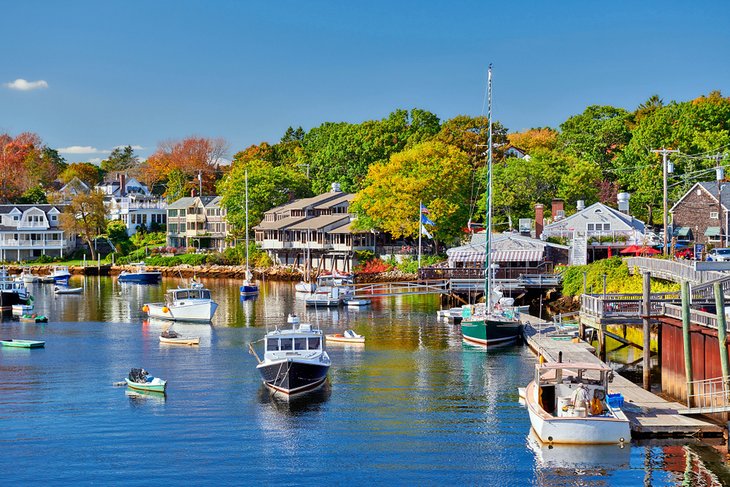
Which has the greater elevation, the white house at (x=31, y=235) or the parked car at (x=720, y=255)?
the white house at (x=31, y=235)

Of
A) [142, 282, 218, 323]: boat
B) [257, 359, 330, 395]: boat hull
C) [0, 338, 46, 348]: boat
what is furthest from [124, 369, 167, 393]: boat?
[142, 282, 218, 323]: boat

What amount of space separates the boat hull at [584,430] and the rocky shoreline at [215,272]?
71.4 metres

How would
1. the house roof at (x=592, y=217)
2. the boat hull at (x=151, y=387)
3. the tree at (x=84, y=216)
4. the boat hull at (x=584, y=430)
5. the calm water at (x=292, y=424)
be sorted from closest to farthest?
the calm water at (x=292, y=424), the boat hull at (x=584, y=430), the boat hull at (x=151, y=387), the house roof at (x=592, y=217), the tree at (x=84, y=216)

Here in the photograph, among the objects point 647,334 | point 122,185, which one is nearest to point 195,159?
point 122,185

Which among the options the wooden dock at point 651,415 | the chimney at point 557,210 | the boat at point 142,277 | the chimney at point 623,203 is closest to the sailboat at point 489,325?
the wooden dock at point 651,415

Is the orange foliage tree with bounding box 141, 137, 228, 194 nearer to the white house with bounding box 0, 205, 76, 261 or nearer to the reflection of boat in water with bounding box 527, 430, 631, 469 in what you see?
the white house with bounding box 0, 205, 76, 261

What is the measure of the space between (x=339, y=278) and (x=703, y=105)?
48552 millimetres

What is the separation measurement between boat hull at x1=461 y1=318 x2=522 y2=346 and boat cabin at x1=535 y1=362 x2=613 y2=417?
20.9 m

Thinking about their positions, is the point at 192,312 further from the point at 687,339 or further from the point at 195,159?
the point at 195,159

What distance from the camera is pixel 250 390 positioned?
46312 mm

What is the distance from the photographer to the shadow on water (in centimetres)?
4216

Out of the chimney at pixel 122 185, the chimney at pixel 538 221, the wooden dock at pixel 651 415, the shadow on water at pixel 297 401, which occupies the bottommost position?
the shadow on water at pixel 297 401

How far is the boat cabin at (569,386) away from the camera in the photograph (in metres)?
35.1

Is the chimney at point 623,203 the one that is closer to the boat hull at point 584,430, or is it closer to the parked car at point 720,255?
the parked car at point 720,255
